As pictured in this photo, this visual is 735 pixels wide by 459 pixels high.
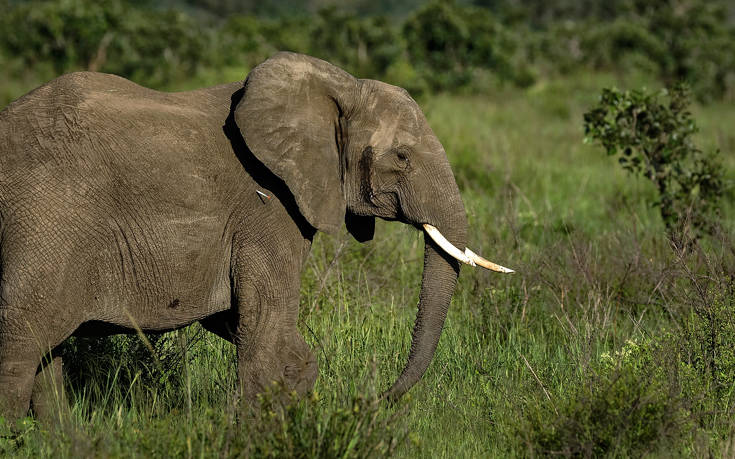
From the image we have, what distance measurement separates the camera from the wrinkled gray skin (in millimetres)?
3979

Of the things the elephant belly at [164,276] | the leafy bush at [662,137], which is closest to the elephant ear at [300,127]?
the elephant belly at [164,276]

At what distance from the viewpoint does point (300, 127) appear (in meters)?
4.43

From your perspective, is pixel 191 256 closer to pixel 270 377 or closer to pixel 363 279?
pixel 270 377

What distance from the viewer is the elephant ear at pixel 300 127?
4359mm

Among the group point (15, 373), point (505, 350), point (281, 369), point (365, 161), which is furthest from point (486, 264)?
point (15, 373)

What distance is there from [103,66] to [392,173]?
17927 millimetres

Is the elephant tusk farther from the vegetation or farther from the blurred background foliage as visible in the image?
the blurred background foliage

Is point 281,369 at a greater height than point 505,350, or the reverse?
point 281,369

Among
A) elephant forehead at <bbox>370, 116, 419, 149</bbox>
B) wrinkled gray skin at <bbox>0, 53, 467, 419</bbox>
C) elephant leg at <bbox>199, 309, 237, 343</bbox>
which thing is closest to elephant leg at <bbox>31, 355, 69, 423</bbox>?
wrinkled gray skin at <bbox>0, 53, 467, 419</bbox>

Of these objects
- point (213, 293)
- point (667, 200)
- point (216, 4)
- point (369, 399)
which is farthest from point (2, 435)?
point (216, 4)

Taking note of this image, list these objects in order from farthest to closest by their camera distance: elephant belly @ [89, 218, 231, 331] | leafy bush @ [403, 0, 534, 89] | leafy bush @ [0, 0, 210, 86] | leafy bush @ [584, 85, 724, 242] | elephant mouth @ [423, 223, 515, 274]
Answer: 1. leafy bush @ [403, 0, 534, 89]
2. leafy bush @ [0, 0, 210, 86]
3. leafy bush @ [584, 85, 724, 242]
4. elephant mouth @ [423, 223, 515, 274]
5. elephant belly @ [89, 218, 231, 331]

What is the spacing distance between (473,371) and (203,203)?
6.66 ft

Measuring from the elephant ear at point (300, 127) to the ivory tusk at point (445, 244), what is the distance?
445mm

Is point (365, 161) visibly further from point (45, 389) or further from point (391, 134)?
point (45, 389)
